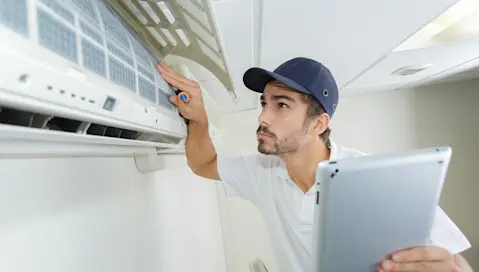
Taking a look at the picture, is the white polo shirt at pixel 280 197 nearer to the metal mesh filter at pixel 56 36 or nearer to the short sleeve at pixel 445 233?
the short sleeve at pixel 445 233

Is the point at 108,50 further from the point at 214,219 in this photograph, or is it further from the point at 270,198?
the point at 214,219

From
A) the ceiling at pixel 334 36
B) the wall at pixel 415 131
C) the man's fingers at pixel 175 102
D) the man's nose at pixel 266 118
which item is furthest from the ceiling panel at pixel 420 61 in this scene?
the man's fingers at pixel 175 102

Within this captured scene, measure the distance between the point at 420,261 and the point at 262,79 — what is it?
2.59ft

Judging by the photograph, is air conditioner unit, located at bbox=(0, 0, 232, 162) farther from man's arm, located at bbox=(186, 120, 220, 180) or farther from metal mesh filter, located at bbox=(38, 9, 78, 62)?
man's arm, located at bbox=(186, 120, 220, 180)

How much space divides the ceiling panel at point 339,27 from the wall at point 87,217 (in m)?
0.71

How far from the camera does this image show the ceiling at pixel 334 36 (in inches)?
39.9

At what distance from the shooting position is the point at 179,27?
862mm

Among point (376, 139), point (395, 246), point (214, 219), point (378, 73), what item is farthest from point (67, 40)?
point (376, 139)

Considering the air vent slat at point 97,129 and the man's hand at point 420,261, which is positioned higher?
the air vent slat at point 97,129

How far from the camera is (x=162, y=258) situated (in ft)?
4.20

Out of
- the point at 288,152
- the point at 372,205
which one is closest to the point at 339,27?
the point at 288,152

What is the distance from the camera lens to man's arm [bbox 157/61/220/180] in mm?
907

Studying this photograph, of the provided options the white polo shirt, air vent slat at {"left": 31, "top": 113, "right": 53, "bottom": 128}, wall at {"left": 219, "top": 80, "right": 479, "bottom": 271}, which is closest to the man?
the white polo shirt

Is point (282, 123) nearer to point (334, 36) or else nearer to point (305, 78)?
point (305, 78)
